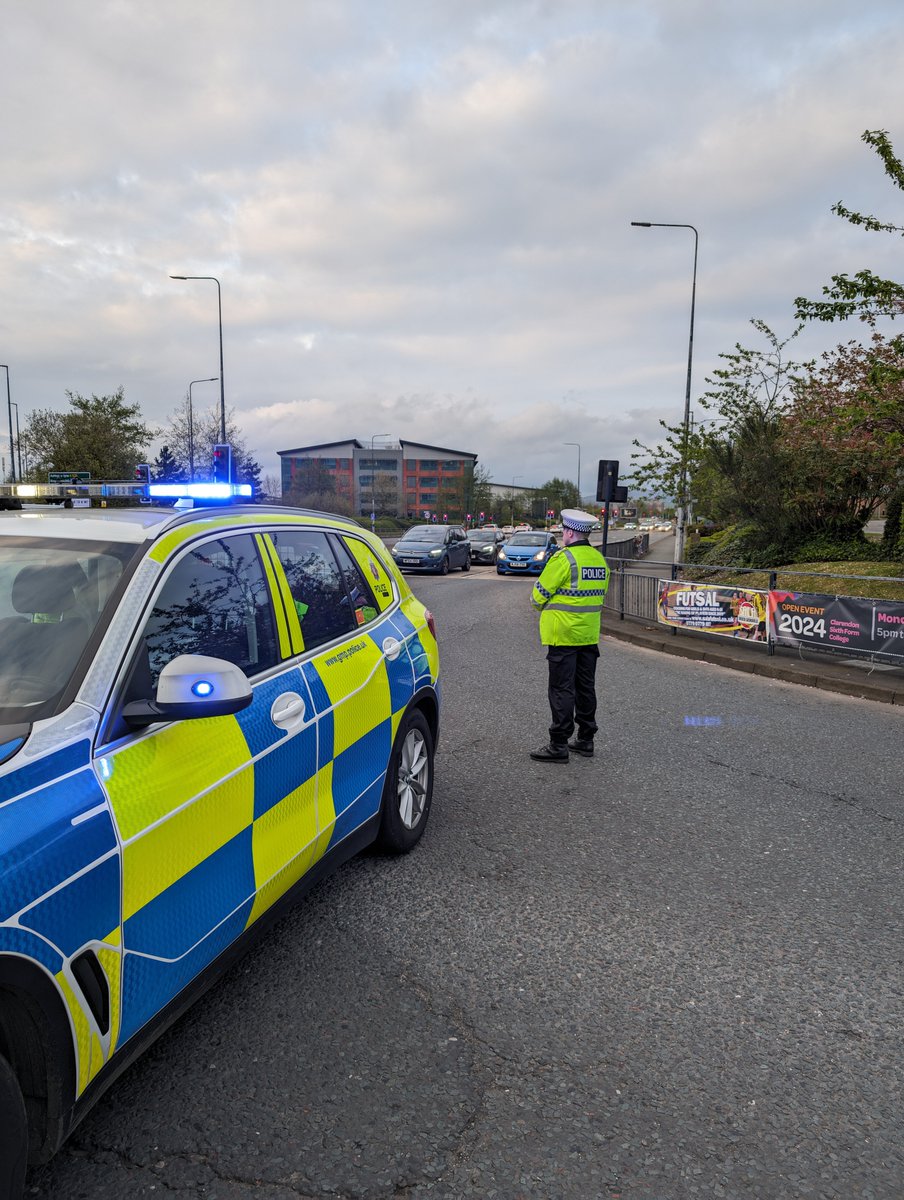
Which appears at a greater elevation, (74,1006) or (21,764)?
(21,764)

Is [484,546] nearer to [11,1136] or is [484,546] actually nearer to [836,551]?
[836,551]

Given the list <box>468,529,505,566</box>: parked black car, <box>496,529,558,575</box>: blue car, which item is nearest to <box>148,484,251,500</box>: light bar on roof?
<box>496,529,558,575</box>: blue car

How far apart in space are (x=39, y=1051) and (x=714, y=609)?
10.8 m

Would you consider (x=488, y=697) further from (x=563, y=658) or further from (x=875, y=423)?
(x=875, y=423)

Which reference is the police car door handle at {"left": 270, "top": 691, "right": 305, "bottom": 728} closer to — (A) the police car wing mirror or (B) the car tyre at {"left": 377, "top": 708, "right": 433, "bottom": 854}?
(A) the police car wing mirror

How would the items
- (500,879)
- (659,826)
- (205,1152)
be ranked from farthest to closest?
(659,826) < (500,879) < (205,1152)

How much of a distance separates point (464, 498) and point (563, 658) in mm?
89397

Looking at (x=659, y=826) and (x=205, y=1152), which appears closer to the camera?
(x=205, y=1152)

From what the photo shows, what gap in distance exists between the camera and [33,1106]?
1.76 m

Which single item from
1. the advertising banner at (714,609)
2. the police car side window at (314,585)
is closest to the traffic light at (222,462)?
the police car side window at (314,585)

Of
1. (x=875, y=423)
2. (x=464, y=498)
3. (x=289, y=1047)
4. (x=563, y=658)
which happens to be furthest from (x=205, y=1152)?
(x=464, y=498)

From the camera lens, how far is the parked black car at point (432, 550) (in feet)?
84.7

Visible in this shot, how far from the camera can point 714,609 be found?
11547 mm

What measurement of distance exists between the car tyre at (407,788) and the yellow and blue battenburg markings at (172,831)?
40cm
